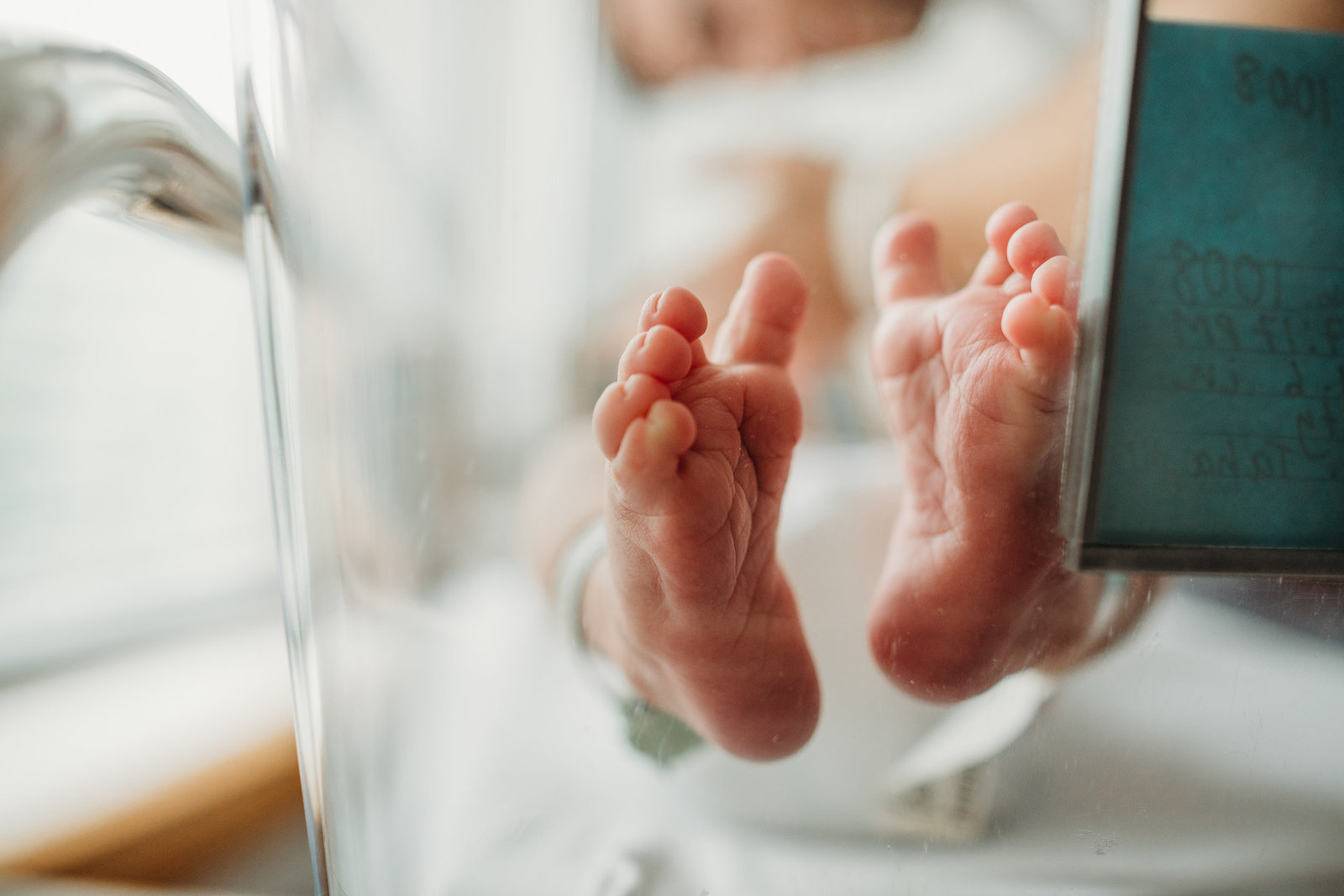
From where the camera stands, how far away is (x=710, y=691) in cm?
15

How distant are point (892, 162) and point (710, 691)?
3.3 inches

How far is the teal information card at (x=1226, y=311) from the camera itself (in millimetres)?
118

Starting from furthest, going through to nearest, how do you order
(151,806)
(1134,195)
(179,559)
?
1. (179,559)
2. (151,806)
3. (1134,195)

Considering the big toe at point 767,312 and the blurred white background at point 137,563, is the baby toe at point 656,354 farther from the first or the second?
the blurred white background at point 137,563

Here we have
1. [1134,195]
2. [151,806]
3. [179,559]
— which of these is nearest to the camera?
[1134,195]

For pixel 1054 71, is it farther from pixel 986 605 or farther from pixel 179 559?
pixel 179 559

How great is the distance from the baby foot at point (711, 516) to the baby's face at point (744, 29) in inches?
1.1

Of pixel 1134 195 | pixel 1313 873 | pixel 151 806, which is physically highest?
pixel 1134 195

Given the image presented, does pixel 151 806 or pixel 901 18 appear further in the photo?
pixel 151 806

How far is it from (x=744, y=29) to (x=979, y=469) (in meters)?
0.07

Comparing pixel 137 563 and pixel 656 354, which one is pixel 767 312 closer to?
pixel 656 354

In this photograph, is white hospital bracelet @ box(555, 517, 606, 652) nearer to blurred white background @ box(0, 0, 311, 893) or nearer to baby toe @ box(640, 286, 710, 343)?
baby toe @ box(640, 286, 710, 343)

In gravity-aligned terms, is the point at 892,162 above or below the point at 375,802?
above

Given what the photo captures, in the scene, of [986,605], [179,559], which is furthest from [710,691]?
[179,559]
